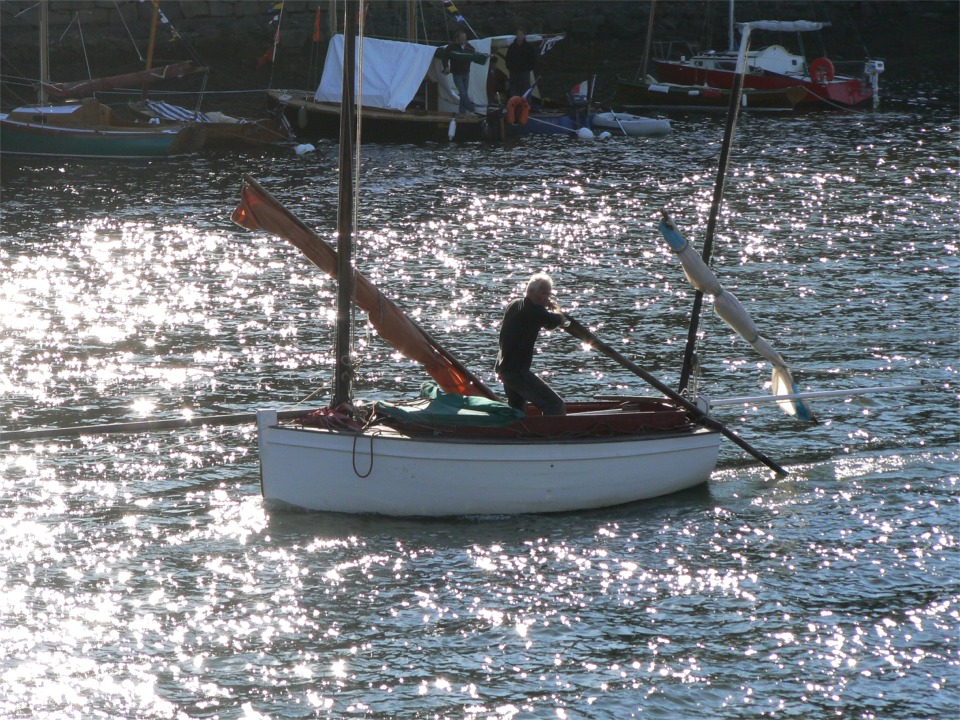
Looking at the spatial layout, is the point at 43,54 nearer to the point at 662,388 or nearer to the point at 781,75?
the point at 781,75

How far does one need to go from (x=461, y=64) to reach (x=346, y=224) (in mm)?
25709

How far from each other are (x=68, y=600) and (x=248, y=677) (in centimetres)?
223

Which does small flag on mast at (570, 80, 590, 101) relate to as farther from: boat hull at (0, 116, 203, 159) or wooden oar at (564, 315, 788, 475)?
wooden oar at (564, 315, 788, 475)

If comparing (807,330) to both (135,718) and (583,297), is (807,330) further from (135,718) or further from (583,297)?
(135,718)

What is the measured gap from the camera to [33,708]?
935cm

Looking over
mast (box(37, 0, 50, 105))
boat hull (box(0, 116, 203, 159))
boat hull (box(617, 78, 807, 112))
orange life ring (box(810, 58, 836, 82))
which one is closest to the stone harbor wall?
boat hull (box(617, 78, 807, 112))

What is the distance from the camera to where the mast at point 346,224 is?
12.2 meters

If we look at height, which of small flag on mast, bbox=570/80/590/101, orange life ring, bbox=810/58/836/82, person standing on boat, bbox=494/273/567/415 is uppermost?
orange life ring, bbox=810/58/836/82

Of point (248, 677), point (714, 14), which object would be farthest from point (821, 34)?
point (248, 677)

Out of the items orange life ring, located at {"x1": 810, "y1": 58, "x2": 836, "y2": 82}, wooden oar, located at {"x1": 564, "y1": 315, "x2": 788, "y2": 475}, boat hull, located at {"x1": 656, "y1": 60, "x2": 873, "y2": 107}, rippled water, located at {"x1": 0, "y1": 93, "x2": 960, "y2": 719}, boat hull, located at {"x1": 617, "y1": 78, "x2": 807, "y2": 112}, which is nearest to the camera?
rippled water, located at {"x1": 0, "y1": 93, "x2": 960, "y2": 719}

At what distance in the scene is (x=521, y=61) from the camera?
3806 cm

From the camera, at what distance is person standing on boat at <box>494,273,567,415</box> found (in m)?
12.6

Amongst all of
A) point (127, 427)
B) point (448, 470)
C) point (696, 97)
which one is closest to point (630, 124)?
point (696, 97)

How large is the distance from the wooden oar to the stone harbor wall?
1032 inches
